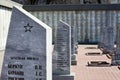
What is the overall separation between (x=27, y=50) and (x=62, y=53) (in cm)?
544

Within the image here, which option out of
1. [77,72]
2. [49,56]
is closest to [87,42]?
[77,72]

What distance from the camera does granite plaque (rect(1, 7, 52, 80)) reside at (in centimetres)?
680

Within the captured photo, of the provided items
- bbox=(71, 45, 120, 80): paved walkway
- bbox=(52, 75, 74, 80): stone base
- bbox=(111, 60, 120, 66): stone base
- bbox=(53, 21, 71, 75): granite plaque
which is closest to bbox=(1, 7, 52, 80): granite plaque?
bbox=(52, 75, 74, 80): stone base

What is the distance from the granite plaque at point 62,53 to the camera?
1203cm

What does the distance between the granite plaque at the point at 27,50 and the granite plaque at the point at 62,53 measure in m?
4.99

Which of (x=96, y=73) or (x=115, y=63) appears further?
(x=115, y=63)

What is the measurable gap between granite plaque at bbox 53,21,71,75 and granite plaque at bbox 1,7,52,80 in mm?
4986

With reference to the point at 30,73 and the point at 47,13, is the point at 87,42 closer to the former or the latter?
the point at 47,13

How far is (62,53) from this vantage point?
1228 centimetres

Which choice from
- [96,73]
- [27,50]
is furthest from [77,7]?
[27,50]

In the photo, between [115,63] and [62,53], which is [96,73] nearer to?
[62,53]

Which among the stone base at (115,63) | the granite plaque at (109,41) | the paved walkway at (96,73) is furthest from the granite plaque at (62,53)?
the granite plaque at (109,41)

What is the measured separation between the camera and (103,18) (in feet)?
115

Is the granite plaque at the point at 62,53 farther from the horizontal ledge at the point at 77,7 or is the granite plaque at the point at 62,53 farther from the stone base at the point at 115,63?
the horizontal ledge at the point at 77,7
